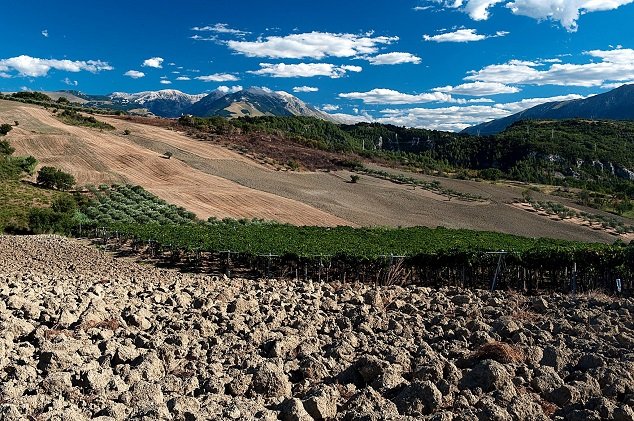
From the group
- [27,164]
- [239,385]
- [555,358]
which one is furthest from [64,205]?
[555,358]

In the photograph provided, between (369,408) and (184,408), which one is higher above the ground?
(184,408)

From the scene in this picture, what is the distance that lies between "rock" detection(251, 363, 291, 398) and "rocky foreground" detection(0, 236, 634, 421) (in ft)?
0.06

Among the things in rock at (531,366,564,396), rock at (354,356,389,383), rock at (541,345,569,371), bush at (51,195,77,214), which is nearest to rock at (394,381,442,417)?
rock at (354,356,389,383)

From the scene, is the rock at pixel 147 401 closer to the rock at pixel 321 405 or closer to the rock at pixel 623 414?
the rock at pixel 321 405

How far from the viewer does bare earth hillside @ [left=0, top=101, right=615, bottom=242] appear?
54031 millimetres

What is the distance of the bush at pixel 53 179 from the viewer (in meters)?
51.5

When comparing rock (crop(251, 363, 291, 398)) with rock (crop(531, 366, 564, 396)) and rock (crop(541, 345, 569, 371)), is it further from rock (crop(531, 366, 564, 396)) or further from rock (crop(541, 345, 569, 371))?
rock (crop(541, 345, 569, 371))

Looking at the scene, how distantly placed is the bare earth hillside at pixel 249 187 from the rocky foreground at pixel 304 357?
123 ft

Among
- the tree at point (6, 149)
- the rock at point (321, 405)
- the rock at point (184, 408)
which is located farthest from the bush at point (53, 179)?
the rock at point (321, 405)

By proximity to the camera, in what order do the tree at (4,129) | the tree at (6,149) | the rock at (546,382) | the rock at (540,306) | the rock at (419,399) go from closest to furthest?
the rock at (419,399), the rock at (546,382), the rock at (540,306), the tree at (6,149), the tree at (4,129)

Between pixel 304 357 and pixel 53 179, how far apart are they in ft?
166

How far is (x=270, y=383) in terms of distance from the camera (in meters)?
7.30

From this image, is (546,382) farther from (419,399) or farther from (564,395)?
(419,399)

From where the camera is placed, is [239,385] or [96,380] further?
[239,385]
